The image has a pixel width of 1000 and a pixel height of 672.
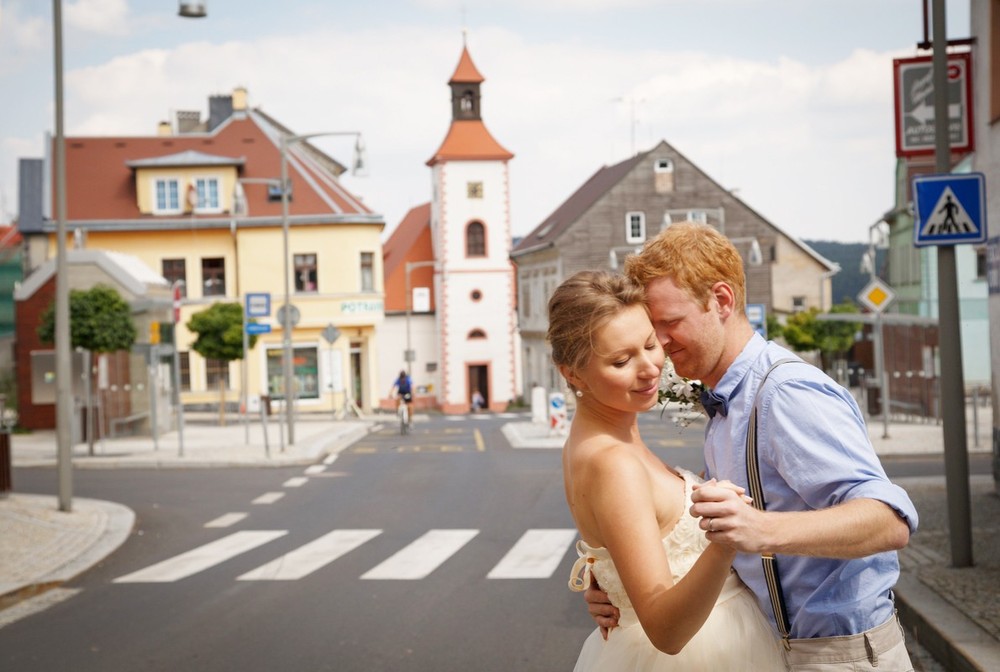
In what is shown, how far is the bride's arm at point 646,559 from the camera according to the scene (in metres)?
2.75

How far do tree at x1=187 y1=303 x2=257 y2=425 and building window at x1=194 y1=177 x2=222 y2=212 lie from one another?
1381cm

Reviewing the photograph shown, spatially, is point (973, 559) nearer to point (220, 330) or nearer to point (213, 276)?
point (220, 330)

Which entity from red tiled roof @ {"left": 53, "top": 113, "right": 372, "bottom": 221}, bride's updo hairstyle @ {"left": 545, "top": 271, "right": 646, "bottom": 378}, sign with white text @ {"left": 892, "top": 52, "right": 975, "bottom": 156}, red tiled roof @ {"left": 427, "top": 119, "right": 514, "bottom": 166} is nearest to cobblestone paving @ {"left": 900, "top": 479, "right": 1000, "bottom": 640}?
sign with white text @ {"left": 892, "top": 52, "right": 975, "bottom": 156}

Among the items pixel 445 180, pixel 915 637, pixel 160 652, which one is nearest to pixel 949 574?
pixel 915 637

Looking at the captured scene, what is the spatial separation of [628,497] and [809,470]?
0.41 metres

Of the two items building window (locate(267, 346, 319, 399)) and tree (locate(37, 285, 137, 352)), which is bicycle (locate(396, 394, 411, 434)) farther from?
building window (locate(267, 346, 319, 399))

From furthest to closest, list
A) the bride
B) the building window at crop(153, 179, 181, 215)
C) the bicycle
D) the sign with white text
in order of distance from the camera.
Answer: the building window at crop(153, 179, 181, 215) → the bicycle → the sign with white text → the bride

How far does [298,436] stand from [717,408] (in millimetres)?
33039

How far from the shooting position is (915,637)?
828 cm

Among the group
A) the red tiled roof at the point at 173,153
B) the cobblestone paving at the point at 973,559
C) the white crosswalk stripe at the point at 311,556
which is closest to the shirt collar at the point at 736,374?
the cobblestone paving at the point at 973,559

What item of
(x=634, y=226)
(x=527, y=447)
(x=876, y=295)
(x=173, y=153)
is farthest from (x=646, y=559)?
(x=634, y=226)

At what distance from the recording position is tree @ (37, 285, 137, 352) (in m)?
31.5

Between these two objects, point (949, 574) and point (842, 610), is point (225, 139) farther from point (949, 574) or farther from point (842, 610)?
point (842, 610)

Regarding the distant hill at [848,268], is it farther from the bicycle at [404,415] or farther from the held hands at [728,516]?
the held hands at [728,516]
